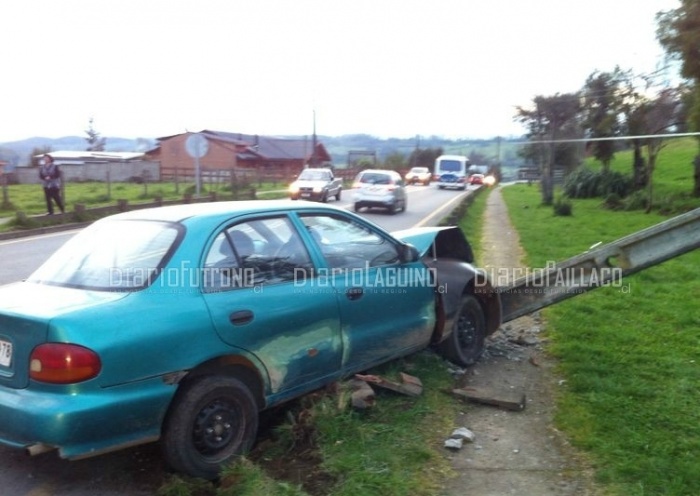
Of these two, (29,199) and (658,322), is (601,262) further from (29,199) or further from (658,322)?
(29,199)

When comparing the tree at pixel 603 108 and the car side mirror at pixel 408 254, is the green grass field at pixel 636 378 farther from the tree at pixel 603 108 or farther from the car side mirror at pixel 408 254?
the tree at pixel 603 108

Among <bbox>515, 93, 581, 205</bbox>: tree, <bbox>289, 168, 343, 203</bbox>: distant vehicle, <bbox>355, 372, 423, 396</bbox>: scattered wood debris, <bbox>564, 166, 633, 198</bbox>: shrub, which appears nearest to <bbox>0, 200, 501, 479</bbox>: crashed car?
<bbox>355, 372, 423, 396</bbox>: scattered wood debris

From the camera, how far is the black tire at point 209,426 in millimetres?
3764

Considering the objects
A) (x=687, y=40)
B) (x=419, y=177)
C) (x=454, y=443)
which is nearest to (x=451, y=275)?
(x=454, y=443)

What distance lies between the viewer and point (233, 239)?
14.1ft

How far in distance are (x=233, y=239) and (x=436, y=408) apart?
1.90 metres

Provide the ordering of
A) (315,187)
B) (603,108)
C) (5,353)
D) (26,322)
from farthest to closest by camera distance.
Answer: (603,108) < (315,187) < (5,353) < (26,322)

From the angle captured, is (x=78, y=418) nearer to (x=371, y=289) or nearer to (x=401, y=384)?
(x=371, y=289)

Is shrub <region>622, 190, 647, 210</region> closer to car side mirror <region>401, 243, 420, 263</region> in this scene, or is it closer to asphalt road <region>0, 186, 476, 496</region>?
car side mirror <region>401, 243, 420, 263</region>

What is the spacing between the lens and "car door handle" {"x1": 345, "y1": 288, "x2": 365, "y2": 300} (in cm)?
476

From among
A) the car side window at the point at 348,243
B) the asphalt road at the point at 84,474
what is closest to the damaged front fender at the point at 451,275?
the car side window at the point at 348,243

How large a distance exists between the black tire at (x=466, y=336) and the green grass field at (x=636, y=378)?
0.76 m

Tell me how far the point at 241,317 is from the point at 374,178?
72.5ft

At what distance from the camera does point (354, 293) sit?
4801 millimetres
